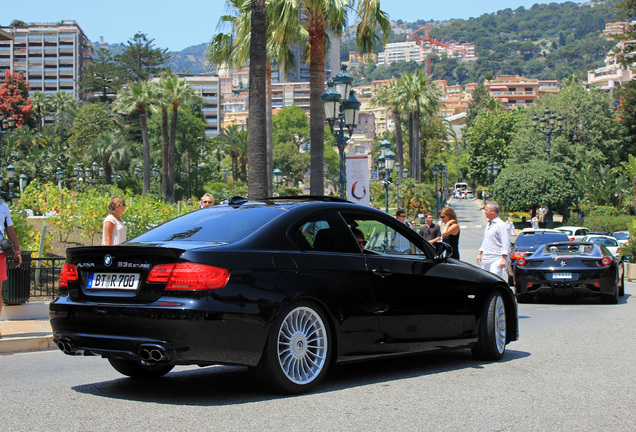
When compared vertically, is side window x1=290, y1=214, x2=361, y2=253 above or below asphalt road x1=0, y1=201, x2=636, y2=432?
above

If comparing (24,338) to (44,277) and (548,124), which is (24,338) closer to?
(44,277)

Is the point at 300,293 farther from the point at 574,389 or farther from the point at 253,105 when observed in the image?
the point at 253,105

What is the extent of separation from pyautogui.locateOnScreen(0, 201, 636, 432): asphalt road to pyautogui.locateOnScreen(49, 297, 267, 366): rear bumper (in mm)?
369

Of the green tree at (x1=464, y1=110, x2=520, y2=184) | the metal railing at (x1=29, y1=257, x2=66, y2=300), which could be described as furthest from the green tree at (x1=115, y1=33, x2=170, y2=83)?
the metal railing at (x1=29, y1=257, x2=66, y2=300)

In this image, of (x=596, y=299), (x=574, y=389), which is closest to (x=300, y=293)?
(x=574, y=389)

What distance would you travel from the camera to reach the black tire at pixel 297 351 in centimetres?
598

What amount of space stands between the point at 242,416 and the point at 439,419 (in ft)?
4.34

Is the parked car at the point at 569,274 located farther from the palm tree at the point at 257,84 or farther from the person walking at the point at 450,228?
the palm tree at the point at 257,84

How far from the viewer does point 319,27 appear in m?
24.2

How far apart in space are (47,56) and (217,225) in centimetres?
19219

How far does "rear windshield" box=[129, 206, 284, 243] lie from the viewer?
6.31 m

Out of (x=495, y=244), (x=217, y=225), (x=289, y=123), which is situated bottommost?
(x=495, y=244)

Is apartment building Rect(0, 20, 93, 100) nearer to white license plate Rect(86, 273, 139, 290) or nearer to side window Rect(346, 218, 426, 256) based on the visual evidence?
side window Rect(346, 218, 426, 256)

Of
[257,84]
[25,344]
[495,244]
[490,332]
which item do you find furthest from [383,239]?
[257,84]
